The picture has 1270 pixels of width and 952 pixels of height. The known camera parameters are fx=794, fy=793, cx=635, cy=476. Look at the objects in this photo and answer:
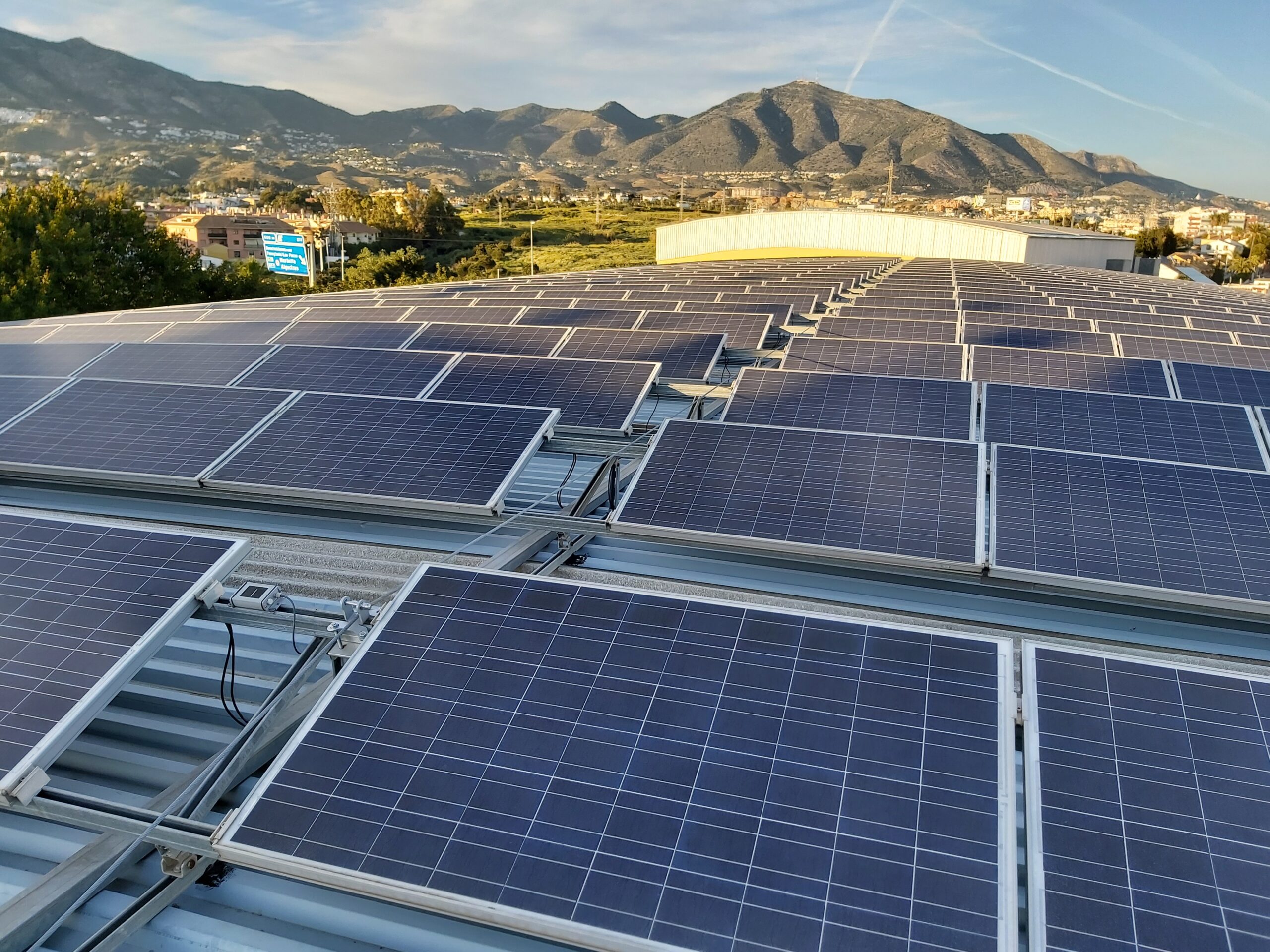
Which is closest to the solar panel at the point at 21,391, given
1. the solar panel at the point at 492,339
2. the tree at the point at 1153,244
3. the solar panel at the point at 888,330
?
the solar panel at the point at 492,339

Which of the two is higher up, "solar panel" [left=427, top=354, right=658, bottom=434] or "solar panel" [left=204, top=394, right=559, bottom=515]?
"solar panel" [left=427, top=354, right=658, bottom=434]

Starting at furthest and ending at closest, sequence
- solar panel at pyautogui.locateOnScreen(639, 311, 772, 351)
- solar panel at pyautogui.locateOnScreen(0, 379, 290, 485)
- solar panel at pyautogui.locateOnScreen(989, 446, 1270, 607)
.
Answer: solar panel at pyautogui.locateOnScreen(639, 311, 772, 351), solar panel at pyautogui.locateOnScreen(0, 379, 290, 485), solar panel at pyautogui.locateOnScreen(989, 446, 1270, 607)

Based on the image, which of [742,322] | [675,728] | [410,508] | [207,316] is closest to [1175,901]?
[675,728]

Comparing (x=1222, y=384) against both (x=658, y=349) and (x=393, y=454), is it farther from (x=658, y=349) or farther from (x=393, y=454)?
(x=393, y=454)

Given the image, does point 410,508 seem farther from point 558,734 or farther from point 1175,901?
point 1175,901

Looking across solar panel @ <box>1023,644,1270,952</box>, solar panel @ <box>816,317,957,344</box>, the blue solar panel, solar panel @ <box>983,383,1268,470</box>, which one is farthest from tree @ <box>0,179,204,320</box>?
solar panel @ <box>1023,644,1270,952</box>

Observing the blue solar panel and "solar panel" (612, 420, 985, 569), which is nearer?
"solar panel" (612, 420, 985, 569)

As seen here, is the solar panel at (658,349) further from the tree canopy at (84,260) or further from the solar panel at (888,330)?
the tree canopy at (84,260)

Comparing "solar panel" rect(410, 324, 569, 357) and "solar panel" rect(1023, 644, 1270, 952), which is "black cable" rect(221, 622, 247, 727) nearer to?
"solar panel" rect(1023, 644, 1270, 952)
